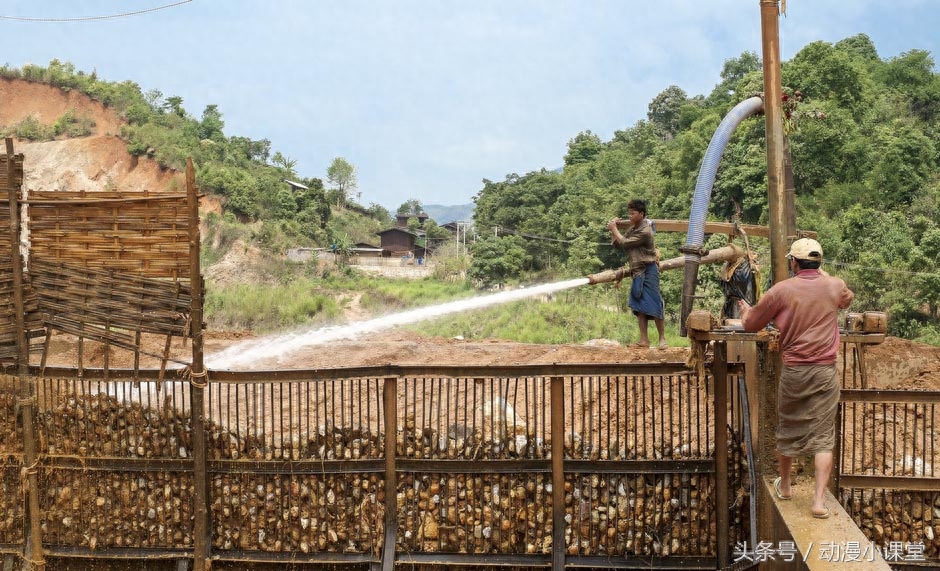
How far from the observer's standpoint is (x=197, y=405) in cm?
635

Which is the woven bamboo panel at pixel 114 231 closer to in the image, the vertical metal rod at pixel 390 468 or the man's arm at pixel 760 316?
the vertical metal rod at pixel 390 468

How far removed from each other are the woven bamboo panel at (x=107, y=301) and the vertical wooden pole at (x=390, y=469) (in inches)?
62.3

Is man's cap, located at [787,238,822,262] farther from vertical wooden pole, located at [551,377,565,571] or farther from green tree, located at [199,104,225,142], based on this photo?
green tree, located at [199,104,225,142]

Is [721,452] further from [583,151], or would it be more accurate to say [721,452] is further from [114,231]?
[583,151]

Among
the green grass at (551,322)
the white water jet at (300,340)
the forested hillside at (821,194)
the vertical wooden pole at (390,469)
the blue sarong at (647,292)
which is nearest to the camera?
the vertical wooden pole at (390,469)

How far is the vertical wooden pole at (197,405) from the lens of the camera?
6043mm

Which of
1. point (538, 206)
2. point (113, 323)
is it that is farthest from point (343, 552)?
point (538, 206)

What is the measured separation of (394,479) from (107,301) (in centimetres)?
256

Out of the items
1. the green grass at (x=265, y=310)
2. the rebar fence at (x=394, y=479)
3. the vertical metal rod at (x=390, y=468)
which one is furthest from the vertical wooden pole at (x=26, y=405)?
the green grass at (x=265, y=310)

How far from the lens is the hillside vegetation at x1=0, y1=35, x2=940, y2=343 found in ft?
71.7

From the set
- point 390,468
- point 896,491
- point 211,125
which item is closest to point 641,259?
point 896,491

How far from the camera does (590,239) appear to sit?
31297 mm

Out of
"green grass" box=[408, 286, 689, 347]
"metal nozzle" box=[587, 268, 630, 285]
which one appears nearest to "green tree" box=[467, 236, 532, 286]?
"green grass" box=[408, 286, 689, 347]

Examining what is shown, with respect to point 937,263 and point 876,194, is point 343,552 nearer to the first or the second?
point 937,263
